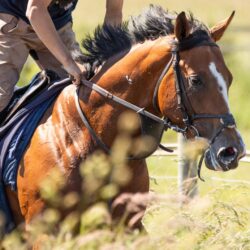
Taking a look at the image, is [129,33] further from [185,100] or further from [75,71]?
[185,100]

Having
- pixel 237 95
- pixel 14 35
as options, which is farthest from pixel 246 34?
pixel 14 35

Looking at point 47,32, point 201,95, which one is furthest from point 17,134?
point 201,95

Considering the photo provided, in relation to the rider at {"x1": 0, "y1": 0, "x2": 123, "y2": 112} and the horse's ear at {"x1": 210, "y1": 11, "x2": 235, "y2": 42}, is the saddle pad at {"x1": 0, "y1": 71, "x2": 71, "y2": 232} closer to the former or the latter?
the rider at {"x1": 0, "y1": 0, "x2": 123, "y2": 112}

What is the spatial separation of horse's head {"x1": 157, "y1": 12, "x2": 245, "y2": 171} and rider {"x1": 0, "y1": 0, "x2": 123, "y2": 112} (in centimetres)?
68

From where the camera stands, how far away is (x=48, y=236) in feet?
22.4

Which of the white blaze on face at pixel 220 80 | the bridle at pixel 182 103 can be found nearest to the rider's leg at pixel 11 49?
the bridle at pixel 182 103

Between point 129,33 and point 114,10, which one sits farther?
point 114,10

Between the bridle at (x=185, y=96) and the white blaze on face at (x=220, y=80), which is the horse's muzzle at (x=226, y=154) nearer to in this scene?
the bridle at (x=185, y=96)

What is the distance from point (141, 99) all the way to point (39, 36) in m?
0.75

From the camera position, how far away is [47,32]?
7.13 metres

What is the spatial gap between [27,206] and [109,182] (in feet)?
1.80

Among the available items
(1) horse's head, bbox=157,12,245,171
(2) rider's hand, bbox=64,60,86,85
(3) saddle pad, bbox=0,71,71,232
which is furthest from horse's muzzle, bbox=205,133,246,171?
(3) saddle pad, bbox=0,71,71,232

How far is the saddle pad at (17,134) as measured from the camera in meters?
7.17

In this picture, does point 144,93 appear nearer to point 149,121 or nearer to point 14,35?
point 149,121
